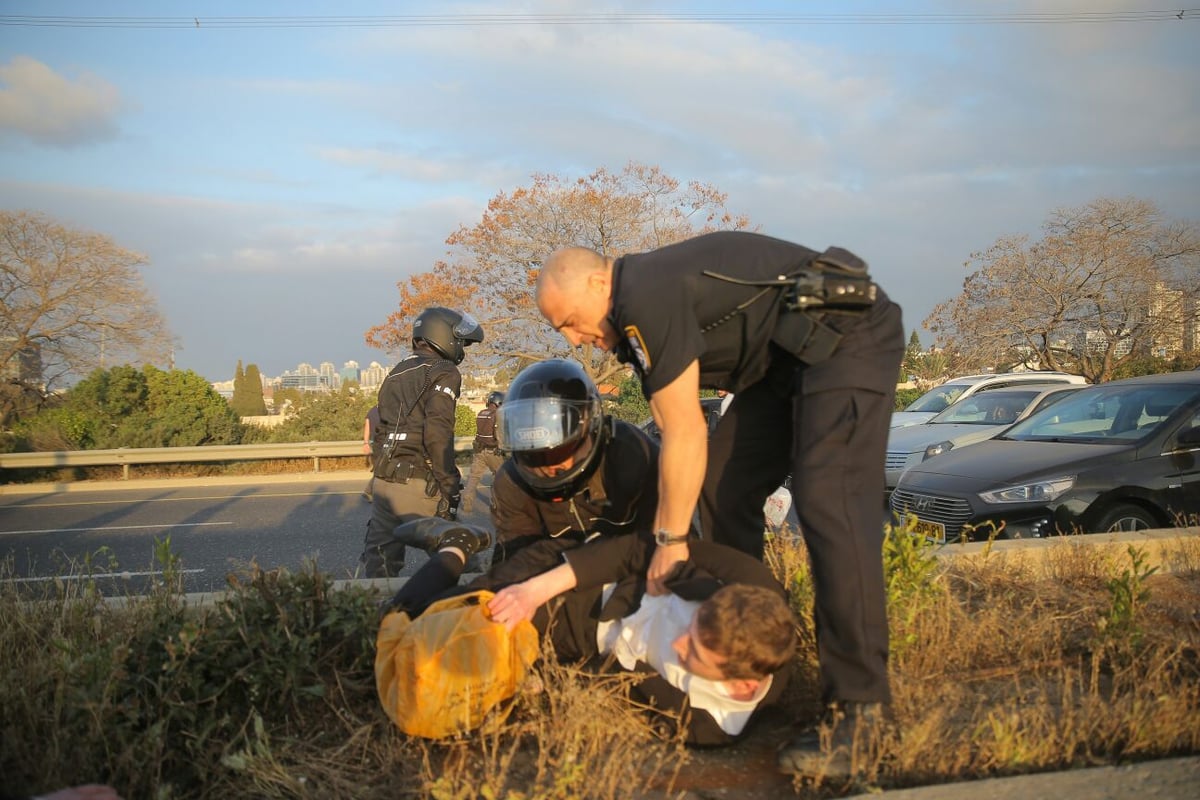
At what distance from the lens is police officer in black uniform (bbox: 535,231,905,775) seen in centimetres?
279

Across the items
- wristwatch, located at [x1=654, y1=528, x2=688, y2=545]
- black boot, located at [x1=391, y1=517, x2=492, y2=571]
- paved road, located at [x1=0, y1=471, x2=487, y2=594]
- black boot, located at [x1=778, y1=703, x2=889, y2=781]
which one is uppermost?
wristwatch, located at [x1=654, y1=528, x2=688, y2=545]

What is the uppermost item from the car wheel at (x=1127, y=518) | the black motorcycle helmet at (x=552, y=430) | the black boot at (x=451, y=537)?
the black motorcycle helmet at (x=552, y=430)

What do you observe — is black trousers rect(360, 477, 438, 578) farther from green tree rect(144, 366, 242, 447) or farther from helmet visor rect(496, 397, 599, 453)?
green tree rect(144, 366, 242, 447)

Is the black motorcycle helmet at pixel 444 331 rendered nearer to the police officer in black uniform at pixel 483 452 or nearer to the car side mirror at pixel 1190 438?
the police officer in black uniform at pixel 483 452

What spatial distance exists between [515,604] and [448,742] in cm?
46

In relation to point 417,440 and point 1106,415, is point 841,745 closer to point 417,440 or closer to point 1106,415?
point 417,440

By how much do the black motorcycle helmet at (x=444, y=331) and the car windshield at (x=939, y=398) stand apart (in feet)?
30.2

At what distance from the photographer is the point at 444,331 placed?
5.78m

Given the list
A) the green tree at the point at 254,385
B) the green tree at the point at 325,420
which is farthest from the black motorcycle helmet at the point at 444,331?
the green tree at the point at 254,385

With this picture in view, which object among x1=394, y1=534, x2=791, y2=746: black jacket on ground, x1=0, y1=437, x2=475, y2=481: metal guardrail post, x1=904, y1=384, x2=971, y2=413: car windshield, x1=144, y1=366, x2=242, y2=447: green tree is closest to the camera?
x1=394, y1=534, x2=791, y2=746: black jacket on ground

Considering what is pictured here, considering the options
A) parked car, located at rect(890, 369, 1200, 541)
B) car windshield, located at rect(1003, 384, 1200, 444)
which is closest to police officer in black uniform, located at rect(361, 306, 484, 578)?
parked car, located at rect(890, 369, 1200, 541)

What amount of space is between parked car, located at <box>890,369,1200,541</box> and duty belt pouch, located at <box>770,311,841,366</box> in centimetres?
340

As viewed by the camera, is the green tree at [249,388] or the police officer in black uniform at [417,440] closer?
the police officer in black uniform at [417,440]

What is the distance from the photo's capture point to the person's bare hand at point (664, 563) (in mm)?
2967
